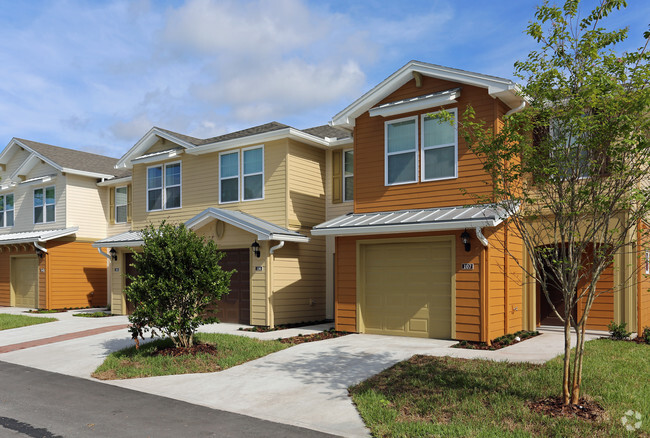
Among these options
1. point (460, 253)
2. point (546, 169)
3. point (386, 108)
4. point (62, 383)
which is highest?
point (386, 108)

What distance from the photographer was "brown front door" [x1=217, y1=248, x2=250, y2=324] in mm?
16969

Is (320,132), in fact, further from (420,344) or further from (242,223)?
(420,344)

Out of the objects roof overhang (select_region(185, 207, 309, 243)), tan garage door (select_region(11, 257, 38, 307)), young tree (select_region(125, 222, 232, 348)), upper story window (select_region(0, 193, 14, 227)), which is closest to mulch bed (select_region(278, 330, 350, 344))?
young tree (select_region(125, 222, 232, 348))

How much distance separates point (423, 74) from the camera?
45.6 ft

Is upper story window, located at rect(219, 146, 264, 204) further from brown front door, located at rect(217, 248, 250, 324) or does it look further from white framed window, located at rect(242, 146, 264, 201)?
brown front door, located at rect(217, 248, 250, 324)

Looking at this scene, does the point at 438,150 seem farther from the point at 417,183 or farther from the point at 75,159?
the point at 75,159

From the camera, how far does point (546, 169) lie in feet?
22.7

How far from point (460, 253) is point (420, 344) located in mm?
2326

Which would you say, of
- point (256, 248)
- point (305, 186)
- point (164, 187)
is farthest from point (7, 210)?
point (305, 186)

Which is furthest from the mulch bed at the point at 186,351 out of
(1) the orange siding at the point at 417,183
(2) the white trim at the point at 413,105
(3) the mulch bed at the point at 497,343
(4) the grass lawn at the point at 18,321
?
(4) the grass lawn at the point at 18,321

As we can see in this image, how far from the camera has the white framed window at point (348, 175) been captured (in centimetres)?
1803

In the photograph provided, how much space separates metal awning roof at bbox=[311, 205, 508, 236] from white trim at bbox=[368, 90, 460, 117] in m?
2.56

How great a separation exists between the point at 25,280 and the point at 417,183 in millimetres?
20475

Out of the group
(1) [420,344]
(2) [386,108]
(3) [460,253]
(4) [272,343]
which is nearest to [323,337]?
(4) [272,343]
